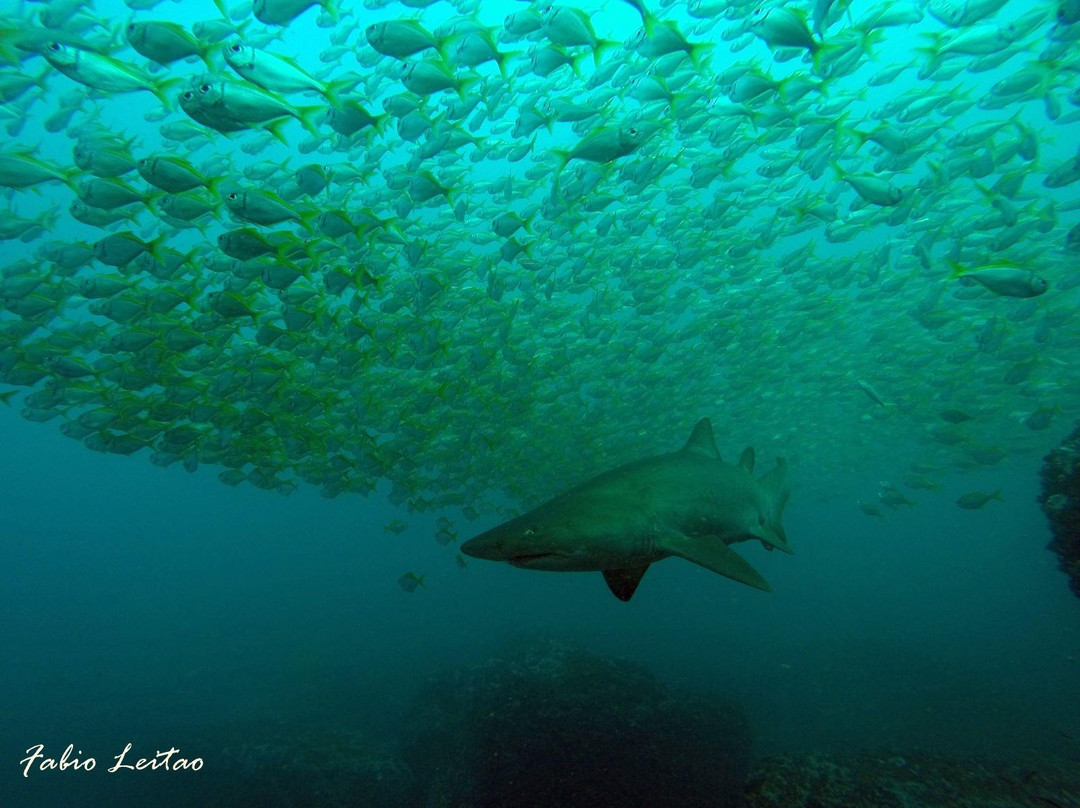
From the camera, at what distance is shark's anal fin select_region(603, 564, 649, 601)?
4195 mm

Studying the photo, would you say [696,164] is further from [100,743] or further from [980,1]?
[100,743]

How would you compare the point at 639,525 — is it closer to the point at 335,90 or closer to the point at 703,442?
the point at 703,442

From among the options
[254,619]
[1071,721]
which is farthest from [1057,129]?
[254,619]

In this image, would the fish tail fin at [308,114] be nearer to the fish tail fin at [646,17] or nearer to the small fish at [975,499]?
the fish tail fin at [646,17]

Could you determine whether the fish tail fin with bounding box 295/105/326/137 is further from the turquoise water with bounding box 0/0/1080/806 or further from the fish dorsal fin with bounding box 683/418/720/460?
the fish dorsal fin with bounding box 683/418/720/460

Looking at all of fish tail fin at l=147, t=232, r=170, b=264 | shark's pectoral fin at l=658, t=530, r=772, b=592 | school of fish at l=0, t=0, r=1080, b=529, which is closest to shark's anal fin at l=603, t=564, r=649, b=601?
shark's pectoral fin at l=658, t=530, r=772, b=592

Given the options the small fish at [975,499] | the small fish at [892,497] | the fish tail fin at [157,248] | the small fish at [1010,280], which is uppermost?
the fish tail fin at [157,248]

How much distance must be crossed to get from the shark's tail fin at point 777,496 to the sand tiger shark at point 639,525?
55 cm

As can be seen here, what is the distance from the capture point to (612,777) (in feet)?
24.8

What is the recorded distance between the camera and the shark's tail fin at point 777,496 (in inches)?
228

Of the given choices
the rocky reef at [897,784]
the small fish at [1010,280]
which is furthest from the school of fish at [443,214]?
the rocky reef at [897,784]

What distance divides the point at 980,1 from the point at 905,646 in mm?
21601

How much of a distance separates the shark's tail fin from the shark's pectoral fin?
2160mm

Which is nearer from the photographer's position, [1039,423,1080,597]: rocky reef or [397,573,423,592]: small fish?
[1039,423,1080,597]: rocky reef
